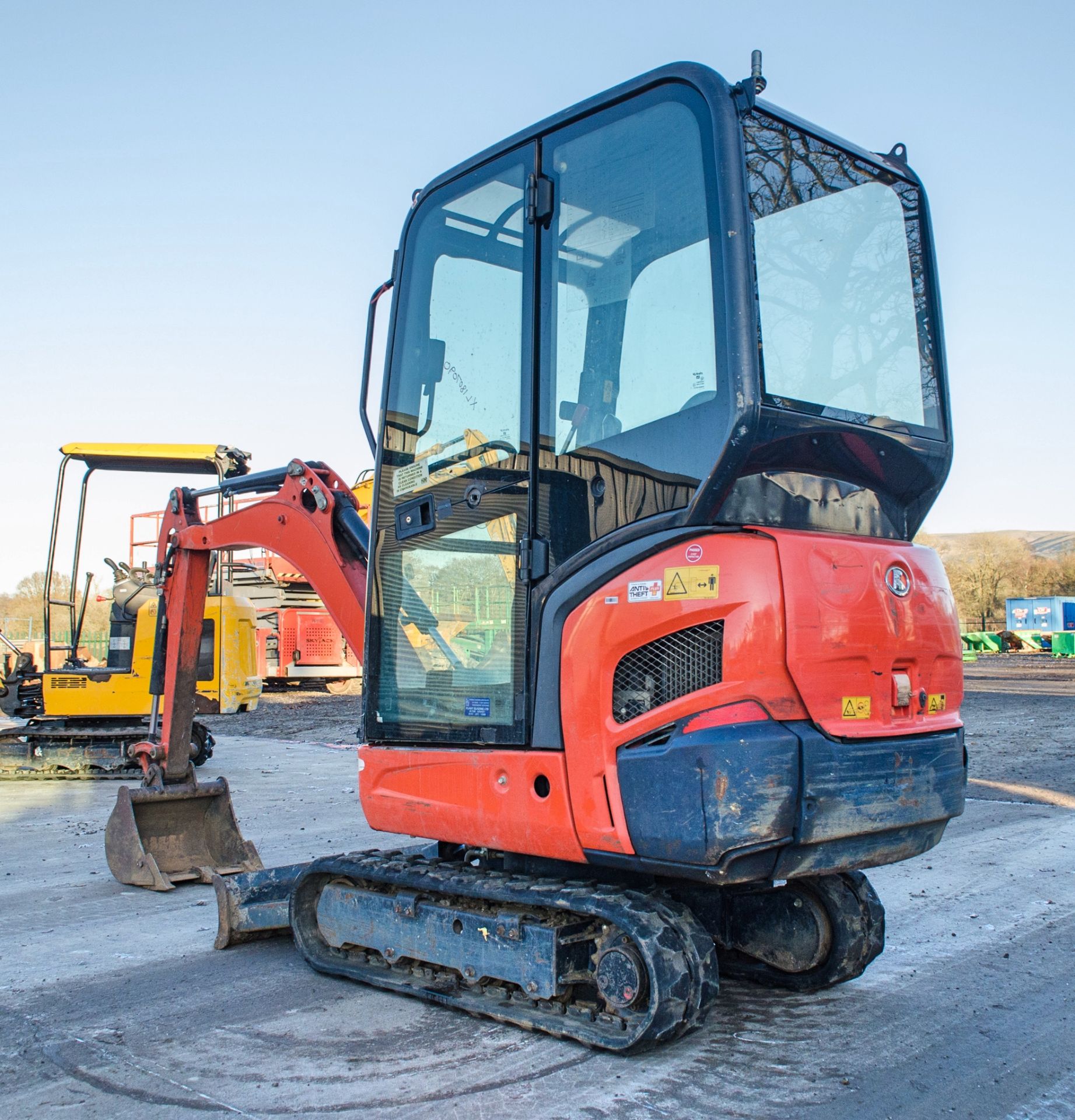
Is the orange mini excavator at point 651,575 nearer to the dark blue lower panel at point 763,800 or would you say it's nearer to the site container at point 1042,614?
the dark blue lower panel at point 763,800

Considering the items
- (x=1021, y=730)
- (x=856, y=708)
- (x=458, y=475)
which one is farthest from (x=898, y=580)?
(x=1021, y=730)

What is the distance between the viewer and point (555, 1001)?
3.80 m

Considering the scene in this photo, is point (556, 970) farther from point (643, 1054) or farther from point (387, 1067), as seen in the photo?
point (387, 1067)

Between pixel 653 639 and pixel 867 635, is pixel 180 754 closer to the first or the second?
pixel 653 639

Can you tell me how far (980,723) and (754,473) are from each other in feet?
46.4

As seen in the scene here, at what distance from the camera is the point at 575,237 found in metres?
3.95

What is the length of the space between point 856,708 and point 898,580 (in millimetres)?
485

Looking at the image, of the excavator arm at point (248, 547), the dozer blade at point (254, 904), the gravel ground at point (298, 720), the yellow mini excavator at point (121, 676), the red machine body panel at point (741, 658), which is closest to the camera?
the red machine body panel at point (741, 658)

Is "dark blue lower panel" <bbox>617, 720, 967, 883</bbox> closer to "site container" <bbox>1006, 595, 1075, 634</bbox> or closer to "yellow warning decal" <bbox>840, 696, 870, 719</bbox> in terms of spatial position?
"yellow warning decal" <bbox>840, 696, 870, 719</bbox>

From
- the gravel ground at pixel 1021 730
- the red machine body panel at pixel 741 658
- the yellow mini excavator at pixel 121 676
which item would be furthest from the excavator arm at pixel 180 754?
the gravel ground at pixel 1021 730

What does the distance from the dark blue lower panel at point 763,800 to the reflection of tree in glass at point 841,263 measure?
3.84 ft

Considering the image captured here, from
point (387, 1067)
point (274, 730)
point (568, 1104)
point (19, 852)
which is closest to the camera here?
point (568, 1104)

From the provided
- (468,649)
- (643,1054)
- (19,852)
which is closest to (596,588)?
(468,649)

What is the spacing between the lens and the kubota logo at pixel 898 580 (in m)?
3.67
